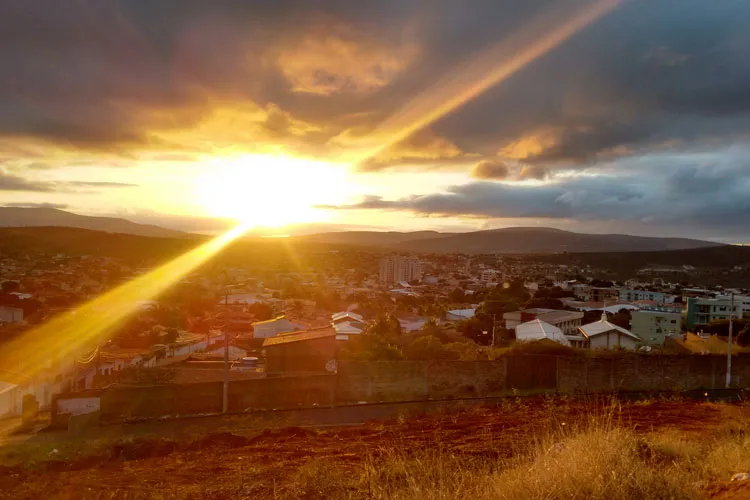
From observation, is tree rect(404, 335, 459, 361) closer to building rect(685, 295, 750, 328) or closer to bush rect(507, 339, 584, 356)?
bush rect(507, 339, 584, 356)

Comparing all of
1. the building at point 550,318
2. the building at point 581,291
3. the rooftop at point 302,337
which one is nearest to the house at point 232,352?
the rooftop at point 302,337

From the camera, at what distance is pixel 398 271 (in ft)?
227

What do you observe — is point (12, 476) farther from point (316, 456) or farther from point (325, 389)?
point (325, 389)

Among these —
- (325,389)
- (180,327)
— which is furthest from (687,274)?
(325,389)

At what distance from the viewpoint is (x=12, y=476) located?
670 cm

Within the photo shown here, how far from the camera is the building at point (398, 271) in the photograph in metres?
68.0

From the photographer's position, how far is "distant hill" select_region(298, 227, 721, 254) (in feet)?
395

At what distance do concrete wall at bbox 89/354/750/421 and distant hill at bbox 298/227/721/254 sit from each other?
3978 inches

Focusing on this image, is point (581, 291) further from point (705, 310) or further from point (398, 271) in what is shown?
point (398, 271)

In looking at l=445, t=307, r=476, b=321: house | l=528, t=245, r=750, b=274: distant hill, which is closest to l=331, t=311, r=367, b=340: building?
l=445, t=307, r=476, b=321: house

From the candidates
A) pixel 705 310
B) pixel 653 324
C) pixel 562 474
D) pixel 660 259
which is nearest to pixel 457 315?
pixel 653 324

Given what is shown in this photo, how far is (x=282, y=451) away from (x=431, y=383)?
7.03 m

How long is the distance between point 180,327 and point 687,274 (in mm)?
71784

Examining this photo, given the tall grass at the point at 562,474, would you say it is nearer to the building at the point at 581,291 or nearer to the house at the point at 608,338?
the house at the point at 608,338
